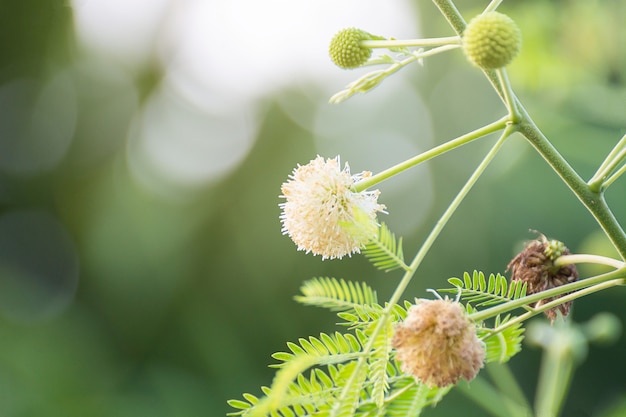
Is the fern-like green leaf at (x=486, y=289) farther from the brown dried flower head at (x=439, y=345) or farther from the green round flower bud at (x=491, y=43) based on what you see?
the green round flower bud at (x=491, y=43)

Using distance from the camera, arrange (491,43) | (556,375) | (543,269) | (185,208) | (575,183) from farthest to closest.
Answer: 1. (185,208)
2. (556,375)
3. (543,269)
4. (575,183)
5. (491,43)

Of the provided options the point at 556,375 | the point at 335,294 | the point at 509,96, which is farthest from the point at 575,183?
the point at 556,375

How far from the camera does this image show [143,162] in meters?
8.32

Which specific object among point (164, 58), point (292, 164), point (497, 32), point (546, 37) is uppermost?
point (164, 58)

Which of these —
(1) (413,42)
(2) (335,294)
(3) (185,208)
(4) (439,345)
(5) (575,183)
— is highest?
(3) (185,208)

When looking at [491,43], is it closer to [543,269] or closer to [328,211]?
[328,211]

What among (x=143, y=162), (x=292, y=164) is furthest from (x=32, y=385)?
(x=292, y=164)

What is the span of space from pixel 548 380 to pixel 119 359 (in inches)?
255

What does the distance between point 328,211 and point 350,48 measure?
0.24 meters

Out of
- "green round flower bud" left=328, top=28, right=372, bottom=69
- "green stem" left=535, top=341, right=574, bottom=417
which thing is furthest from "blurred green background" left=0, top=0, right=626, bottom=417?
"green round flower bud" left=328, top=28, right=372, bottom=69

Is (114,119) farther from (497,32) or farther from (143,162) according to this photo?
(497,32)

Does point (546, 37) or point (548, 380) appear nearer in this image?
point (548, 380)

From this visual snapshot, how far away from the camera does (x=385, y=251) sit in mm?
978

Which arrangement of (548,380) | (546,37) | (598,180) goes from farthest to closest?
(546,37) < (548,380) < (598,180)
